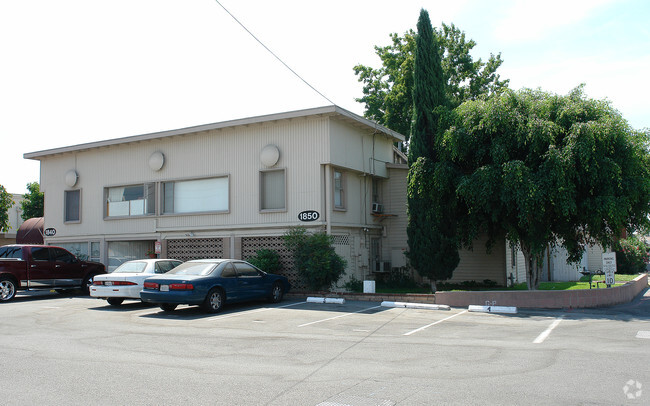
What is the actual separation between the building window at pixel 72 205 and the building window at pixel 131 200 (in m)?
2.02

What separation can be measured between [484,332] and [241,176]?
39.7ft

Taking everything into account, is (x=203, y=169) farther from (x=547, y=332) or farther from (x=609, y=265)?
(x=609, y=265)

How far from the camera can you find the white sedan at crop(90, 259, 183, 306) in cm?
1525

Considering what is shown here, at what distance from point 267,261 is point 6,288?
8596 mm

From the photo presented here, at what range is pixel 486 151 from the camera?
16.6 metres

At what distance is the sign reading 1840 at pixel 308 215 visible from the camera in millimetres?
18625

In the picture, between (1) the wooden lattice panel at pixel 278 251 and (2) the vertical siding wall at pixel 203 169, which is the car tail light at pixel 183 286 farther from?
(2) the vertical siding wall at pixel 203 169

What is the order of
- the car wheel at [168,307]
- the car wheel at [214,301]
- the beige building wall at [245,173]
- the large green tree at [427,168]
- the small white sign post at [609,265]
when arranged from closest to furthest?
1. the car wheel at [214,301]
2. the car wheel at [168,307]
3. the small white sign post at [609,265]
4. the large green tree at [427,168]
5. the beige building wall at [245,173]

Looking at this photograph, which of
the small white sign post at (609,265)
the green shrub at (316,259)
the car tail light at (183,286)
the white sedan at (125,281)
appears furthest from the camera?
the green shrub at (316,259)

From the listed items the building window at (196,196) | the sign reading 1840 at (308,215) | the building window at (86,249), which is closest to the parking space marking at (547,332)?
the sign reading 1840 at (308,215)

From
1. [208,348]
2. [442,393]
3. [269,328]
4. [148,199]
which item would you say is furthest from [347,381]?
[148,199]

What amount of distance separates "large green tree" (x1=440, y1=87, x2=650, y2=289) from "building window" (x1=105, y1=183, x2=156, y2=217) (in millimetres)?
12606

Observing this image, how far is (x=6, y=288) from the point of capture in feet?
56.5

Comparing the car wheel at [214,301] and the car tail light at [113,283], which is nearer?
the car wheel at [214,301]
